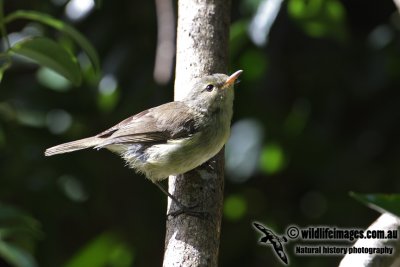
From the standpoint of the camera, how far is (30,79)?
5.51 m

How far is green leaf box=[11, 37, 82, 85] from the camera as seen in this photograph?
3.72 meters

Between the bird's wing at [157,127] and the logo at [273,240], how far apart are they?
2.84 ft

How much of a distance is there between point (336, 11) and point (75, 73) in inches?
75.0

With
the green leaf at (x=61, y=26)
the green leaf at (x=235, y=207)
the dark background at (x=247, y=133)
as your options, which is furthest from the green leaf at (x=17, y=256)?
the green leaf at (x=235, y=207)

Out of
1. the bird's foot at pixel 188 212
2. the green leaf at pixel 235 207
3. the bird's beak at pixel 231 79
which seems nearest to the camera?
the bird's foot at pixel 188 212

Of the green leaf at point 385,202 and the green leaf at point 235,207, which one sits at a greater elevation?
the green leaf at point 235,207

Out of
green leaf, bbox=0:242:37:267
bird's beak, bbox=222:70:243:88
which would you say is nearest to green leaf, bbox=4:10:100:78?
bird's beak, bbox=222:70:243:88

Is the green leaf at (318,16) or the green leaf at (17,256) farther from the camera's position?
the green leaf at (318,16)

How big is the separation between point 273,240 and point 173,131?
1018 millimetres

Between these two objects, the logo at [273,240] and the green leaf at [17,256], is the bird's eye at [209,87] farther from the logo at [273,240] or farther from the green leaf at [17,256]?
the green leaf at [17,256]

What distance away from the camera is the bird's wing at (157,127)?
14.5ft

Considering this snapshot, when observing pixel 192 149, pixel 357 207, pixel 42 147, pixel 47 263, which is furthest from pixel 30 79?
pixel 357 207

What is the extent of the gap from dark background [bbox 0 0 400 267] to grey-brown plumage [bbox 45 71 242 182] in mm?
581

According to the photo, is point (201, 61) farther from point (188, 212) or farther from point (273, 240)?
point (273, 240)
